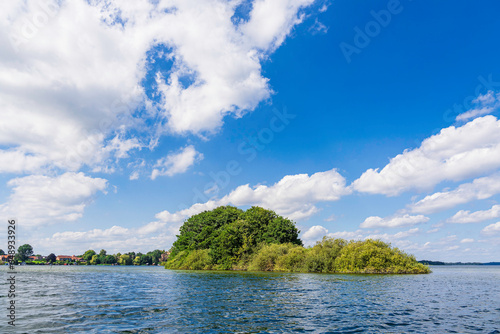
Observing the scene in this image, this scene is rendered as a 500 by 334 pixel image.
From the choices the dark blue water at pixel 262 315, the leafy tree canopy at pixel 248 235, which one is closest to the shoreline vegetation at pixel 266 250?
the leafy tree canopy at pixel 248 235

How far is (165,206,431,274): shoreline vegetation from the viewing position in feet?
232

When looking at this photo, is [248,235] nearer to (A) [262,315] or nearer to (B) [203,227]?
(B) [203,227]

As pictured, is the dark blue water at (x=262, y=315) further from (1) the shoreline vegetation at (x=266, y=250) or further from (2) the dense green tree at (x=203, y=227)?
(2) the dense green tree at (x=203, y=227)

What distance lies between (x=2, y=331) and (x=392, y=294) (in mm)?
32124

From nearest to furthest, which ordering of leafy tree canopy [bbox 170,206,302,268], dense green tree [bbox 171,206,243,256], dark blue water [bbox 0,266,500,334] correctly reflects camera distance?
dark blue water [bbox 0,266,500,334], leafy tree canopy [bbox 170,206,302,268], dense green tree [bbox 171,206,243,256]

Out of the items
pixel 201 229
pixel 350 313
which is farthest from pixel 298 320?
pixel 201 229

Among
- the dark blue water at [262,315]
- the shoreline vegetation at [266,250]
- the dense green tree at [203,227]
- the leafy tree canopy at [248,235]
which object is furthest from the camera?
the dense green tree at [203,227]

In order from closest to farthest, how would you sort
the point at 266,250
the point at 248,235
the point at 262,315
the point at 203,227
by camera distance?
the point at 262,315, the point at 266,250, the point at 248,235, the point at 203,227

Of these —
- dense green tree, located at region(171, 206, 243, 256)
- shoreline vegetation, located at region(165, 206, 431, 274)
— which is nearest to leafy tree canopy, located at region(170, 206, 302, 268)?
shoreline vegetation, located at region(165, 206, 431, 274)

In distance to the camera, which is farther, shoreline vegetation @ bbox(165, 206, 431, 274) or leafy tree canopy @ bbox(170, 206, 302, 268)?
leafy tree canopy @ bbox(170, 206, 302, 268)

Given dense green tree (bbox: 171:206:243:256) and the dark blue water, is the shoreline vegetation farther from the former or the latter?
the dark blue water

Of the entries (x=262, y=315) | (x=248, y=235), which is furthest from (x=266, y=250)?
(x=262, y=315)

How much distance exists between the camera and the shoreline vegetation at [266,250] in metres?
70.6

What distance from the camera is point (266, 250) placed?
278 ft
